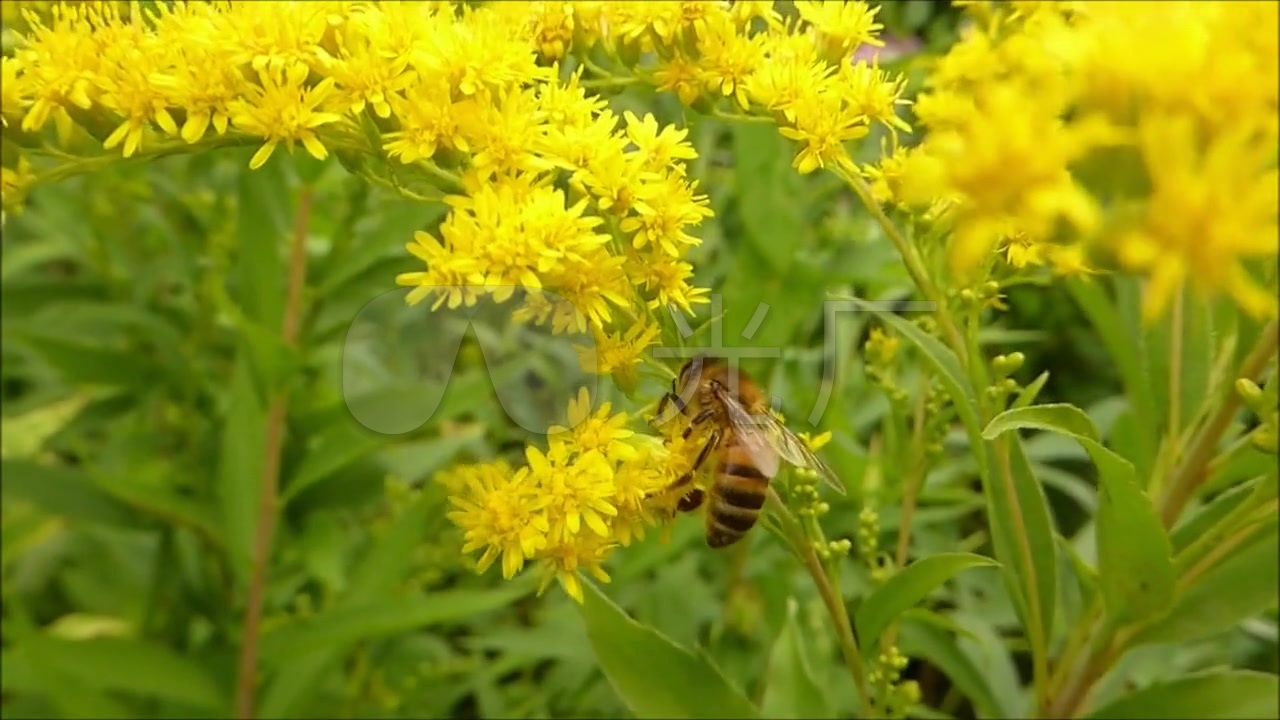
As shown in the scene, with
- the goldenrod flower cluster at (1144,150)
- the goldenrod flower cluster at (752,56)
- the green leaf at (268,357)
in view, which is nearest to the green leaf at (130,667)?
the green leaf at (268,357)

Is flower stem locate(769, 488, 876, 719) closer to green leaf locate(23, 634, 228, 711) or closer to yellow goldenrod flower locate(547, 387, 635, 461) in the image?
yellow goldenrod flower locate(547, 387, 635, 461)

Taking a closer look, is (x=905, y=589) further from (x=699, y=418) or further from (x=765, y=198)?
(x=765, y=198)

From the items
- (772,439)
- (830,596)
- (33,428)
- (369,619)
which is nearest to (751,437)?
(772,439)

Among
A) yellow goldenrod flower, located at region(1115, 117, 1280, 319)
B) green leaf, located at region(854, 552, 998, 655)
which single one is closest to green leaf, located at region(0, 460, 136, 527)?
green leaf, located at region(854, 552, 998, 655)

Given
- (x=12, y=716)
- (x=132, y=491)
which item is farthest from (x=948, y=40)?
(x=12, y=716)

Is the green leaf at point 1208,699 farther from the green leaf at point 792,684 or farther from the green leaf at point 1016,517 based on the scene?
the green leaf at point 792,684

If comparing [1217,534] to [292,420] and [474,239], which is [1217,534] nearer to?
[474,239]
